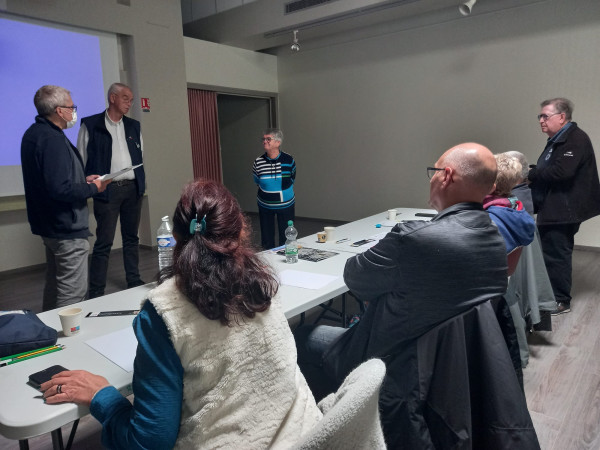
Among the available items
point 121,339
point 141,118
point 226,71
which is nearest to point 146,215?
point 141,118

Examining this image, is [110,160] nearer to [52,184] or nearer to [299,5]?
[52,184]

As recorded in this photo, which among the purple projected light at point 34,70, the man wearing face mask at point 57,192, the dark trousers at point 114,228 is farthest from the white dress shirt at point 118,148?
the purple projected light at point 34,70

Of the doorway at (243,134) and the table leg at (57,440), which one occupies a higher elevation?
the doorway at (243,134)

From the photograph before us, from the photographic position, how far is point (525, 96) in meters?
4.71

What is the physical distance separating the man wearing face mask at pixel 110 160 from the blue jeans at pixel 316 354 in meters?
2.04

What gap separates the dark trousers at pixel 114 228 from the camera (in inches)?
122

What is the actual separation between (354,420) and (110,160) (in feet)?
10.0

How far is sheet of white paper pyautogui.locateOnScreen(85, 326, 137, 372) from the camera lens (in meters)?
1.16

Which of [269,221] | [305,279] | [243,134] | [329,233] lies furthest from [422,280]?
[243,134]

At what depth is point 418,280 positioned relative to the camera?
46.9 inches

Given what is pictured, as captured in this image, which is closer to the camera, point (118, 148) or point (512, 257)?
point (512, 257)

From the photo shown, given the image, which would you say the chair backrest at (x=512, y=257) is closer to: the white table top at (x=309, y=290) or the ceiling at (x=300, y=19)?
the white table top at (x=309, y=290)

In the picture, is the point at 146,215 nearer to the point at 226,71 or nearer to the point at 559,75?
the point at 226,71

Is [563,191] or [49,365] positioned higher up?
[563,191]
